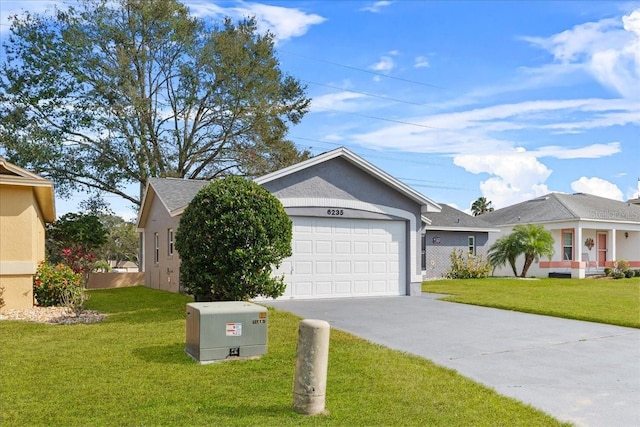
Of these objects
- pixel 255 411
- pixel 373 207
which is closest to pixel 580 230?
pixel 373 207

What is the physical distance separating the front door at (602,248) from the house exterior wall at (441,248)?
9307mm

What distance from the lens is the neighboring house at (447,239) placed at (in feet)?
92.8

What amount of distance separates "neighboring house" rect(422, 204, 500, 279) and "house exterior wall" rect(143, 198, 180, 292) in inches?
504

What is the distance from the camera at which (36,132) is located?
2819 cm

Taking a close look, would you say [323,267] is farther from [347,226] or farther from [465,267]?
[465,267]

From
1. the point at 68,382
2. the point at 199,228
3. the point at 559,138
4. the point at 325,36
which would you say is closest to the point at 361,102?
the point at 559,138

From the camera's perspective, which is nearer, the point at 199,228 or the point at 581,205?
the point at 199,228

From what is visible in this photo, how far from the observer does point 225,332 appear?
8023 mm

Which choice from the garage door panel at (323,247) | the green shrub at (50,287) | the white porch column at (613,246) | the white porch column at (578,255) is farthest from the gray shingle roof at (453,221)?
the green shrub at (50,287)

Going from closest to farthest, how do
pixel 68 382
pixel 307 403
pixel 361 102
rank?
pixel 307 403 → pixel 68 382 → pixel 361 102

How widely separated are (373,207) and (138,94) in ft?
60.1

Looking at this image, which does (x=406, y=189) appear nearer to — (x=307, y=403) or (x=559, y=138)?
(x=559, y=138)

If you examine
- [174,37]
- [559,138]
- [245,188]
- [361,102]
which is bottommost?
[245,188]

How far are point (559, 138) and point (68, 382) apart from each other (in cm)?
1970
